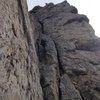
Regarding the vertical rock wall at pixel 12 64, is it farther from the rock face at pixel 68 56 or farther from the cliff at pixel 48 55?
the rock face at pixel 68 56

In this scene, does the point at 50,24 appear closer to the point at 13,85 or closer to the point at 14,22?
the point at 14,22

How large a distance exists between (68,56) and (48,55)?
2513 mm

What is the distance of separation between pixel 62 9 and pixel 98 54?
39.5ft

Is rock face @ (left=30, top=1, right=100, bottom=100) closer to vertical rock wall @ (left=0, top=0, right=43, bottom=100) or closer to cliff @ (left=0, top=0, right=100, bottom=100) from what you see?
cliff @ (left=0, top=0, right=100, bottom=100)

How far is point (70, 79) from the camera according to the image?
21562 mm

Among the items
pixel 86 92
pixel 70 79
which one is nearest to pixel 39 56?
pixel 70 79

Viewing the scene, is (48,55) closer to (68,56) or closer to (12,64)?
(68,56)

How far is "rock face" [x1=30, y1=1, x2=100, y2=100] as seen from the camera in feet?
65.0

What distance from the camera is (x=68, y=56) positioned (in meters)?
24.2

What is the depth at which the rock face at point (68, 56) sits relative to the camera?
19.8 m

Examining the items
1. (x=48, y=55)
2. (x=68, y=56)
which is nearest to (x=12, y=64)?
(x=48, y=55)

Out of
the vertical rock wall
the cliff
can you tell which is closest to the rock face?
the cliff

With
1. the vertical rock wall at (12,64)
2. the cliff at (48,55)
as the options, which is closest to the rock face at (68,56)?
the cliff at (48,55)

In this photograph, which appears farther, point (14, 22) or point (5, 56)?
point (14, 22)
